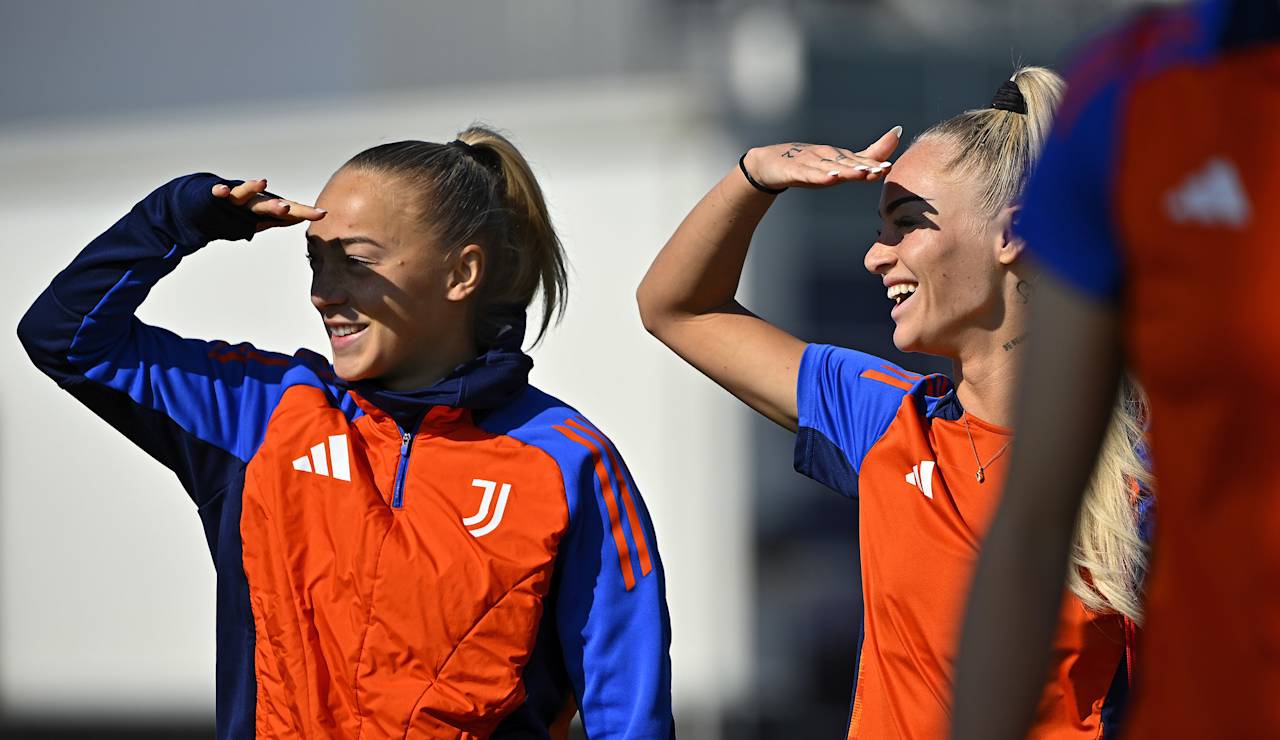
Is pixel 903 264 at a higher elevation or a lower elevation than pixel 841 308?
higher

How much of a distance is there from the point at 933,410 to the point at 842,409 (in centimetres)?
17

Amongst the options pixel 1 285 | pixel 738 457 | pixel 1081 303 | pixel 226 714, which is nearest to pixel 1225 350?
pixel 1081 303

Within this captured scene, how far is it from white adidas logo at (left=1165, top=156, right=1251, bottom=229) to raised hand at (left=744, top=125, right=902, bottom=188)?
4.77ft

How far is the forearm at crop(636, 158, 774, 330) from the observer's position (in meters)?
3.04

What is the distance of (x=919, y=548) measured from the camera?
2.64 metres

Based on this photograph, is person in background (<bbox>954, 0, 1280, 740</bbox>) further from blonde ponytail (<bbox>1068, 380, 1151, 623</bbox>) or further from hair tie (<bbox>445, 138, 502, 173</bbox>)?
hair tie (<bbox>445, 138, 502, 173</bbox>)

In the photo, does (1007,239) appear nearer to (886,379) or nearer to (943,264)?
(943,264)

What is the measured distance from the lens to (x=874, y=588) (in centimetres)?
268

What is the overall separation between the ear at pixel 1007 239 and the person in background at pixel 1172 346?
1.42m

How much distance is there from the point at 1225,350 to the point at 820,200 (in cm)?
1279

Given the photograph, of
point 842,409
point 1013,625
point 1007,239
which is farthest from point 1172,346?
point 842,409

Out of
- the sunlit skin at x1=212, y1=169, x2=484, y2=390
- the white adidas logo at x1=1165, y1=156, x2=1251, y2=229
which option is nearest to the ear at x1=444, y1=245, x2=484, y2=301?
the sunlit skin at x1=212, y1=169, x2=484, y2=390

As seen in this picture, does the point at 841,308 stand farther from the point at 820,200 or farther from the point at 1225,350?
the point at 1225,350

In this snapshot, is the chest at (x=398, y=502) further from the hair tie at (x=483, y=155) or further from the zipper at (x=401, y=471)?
the hair tie at (x=483, y=155)
